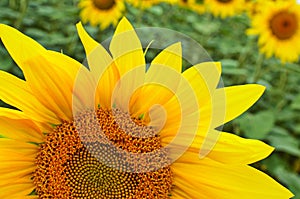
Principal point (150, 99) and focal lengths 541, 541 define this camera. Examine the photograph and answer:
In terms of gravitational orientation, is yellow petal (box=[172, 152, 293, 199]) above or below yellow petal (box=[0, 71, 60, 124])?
below

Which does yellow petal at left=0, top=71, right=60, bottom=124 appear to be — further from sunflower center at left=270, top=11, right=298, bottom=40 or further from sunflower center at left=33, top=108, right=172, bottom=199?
sunflower center at left=270, top=11, right=298, bottom=40

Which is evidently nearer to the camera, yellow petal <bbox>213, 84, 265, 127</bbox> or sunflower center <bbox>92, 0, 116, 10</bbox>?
yellow petal <bbox>213, 84, 265, 127</bbox>

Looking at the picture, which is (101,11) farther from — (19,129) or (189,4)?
(19,129)

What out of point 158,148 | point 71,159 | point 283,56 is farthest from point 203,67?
point 283,56

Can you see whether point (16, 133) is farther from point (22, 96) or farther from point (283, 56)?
point (283, 56)

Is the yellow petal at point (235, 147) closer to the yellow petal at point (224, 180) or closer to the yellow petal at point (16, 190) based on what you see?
the yellow petal at point (224, 180)

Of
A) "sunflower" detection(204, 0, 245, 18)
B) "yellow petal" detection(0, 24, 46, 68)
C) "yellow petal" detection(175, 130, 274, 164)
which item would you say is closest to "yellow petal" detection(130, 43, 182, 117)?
"yellow petal" detection(175, 130, 274, 164)

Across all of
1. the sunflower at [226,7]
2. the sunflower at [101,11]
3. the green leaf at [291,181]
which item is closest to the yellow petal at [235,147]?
the green leaf at [291,181]

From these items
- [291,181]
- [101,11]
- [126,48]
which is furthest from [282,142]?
[126,48]
